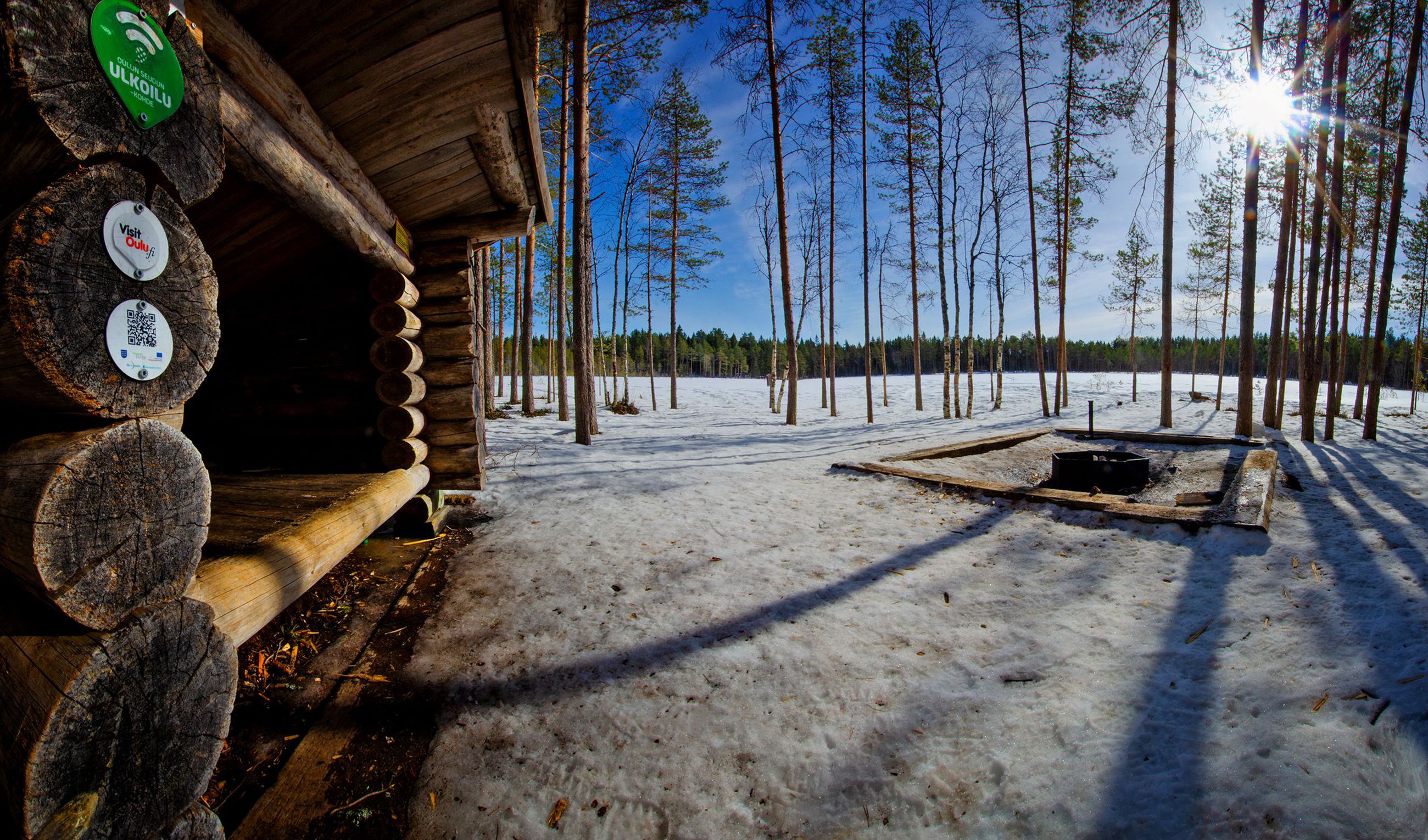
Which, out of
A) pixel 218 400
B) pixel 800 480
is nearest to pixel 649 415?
pixel 800 480

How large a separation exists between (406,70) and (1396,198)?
13254 millimetres

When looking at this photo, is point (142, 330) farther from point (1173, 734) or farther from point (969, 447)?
point (969, 447)

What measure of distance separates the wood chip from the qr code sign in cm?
180

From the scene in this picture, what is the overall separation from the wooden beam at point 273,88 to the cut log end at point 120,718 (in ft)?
7.20

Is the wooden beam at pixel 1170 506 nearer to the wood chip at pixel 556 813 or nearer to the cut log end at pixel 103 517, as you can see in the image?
the wood chip at pixel 556 813

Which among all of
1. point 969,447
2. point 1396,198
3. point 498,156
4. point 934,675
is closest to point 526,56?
point 498,156

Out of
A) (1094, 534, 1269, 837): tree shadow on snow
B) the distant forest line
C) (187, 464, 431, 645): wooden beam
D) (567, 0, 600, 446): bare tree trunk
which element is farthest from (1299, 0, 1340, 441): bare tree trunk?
the distant forest line

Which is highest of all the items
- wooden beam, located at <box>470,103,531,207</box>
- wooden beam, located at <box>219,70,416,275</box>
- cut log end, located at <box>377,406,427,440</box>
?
wooden beam, located at <box>470,103,531,207</box>

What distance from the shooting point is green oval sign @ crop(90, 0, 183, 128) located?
1180 millimetres

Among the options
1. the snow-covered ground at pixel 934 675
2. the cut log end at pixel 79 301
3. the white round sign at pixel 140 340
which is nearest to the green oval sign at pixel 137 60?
the cut log end at pixel 79 301

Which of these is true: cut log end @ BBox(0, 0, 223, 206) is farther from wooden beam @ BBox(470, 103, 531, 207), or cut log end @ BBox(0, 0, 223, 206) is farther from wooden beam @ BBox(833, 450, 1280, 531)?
wooden beam @ BBox(833, 450, 1280, 531)

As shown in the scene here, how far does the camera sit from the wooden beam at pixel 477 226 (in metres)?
4.42

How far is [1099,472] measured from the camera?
227 inches

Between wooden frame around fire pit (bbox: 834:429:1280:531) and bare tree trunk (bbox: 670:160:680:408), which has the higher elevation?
bare tree trunk (bbox: 670:160:680:408)
